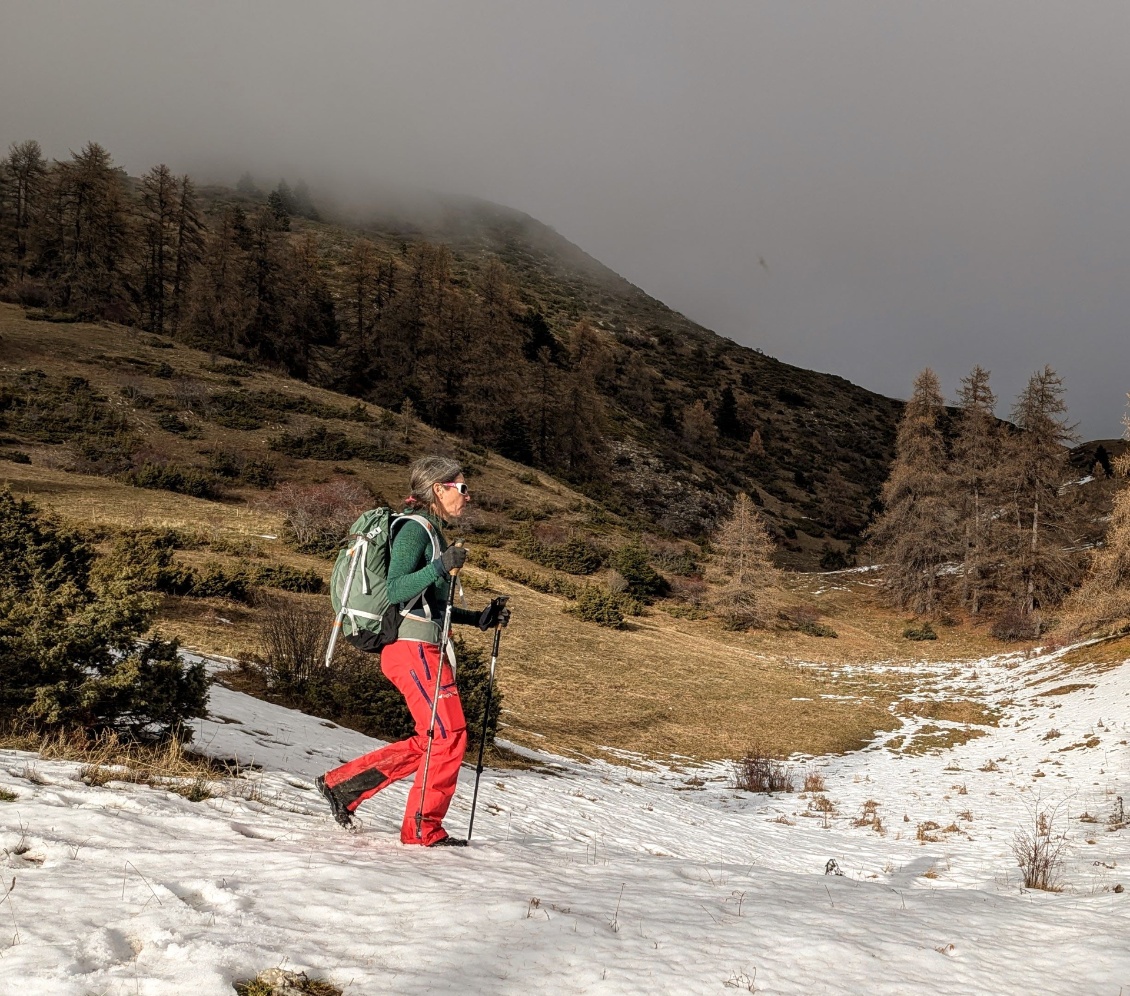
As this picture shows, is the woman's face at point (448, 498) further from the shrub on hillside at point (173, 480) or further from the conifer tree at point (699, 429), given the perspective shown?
the conifer tree at point (699, 429)

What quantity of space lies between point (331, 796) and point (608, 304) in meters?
129

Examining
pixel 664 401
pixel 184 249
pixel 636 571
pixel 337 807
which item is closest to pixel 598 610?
pixel 636 571

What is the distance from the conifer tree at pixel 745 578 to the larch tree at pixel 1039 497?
11647 mm

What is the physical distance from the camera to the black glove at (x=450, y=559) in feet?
12.3

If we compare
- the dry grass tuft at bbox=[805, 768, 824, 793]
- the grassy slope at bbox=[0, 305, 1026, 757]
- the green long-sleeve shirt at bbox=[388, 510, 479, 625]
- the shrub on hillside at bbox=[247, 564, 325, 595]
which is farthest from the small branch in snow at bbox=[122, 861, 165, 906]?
the shrub on hillside at bbox=[247, 564, 325, 595]

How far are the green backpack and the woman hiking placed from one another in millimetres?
55

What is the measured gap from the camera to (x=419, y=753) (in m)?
4.05

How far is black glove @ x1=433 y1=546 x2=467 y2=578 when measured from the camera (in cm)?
376

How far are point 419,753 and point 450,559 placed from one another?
127 centimetres

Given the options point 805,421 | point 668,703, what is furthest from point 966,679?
point 805,421

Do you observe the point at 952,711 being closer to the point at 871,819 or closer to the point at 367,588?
the point at 871,819

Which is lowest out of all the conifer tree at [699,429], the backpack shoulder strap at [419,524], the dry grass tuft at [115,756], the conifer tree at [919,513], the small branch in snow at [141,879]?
the dry grass tuft at [115,756]

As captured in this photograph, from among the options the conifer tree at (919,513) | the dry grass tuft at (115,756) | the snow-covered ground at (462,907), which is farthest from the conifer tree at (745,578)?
the dry grass tuft at (115,756)

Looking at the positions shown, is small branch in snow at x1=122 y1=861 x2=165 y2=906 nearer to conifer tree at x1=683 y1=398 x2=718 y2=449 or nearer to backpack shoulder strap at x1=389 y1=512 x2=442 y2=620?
backpack shoulder strap at x1=389 y1=512 x2=442 y2=620
